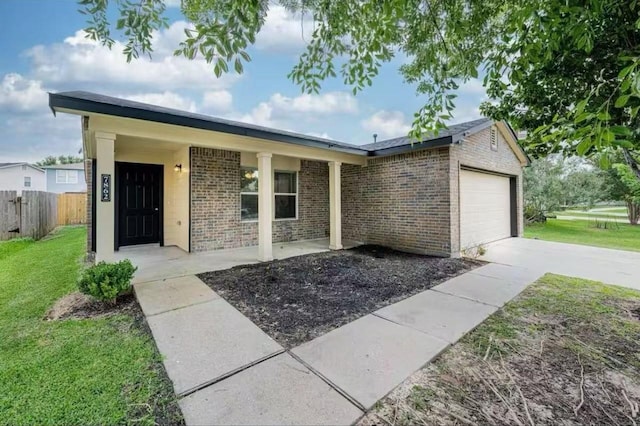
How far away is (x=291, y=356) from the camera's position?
8.71 feet

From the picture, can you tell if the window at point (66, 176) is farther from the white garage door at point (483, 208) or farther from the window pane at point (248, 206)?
the white garage door at point (483, 208)

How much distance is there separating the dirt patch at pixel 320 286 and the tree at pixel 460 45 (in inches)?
104

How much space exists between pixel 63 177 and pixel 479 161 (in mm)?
37640

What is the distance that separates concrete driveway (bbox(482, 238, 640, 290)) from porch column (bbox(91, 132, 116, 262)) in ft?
27.3

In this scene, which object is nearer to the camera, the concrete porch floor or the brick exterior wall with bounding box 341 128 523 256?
the concrete porch floor

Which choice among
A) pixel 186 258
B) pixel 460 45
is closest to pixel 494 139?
pixel 460 45

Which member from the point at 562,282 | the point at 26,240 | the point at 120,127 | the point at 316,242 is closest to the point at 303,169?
the point at 316,242

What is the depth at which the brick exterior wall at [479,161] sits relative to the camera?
7203mm

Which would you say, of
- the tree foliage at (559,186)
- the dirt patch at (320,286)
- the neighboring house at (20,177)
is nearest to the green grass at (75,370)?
the dirt patch at (320,286)

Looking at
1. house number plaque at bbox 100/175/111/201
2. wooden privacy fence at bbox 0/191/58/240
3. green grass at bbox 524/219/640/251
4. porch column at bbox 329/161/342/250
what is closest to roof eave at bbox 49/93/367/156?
house number plaque at bbox 100/175/111/201

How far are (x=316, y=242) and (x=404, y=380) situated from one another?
737cm

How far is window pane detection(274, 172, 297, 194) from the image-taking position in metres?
9.01

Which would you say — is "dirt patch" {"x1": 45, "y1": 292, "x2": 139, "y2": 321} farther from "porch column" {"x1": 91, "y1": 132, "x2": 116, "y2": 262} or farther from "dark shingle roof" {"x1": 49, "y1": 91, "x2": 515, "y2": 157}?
"dark shingle roof" {"x1": 49, "y1": 91, "x2": 515, "y2": 157}

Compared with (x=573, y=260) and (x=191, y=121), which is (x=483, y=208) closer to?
(x=573, y=260)
